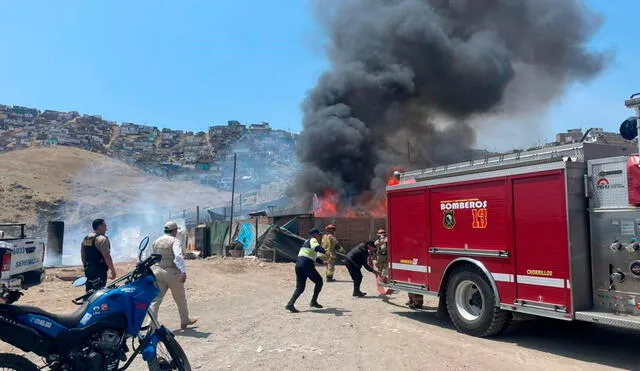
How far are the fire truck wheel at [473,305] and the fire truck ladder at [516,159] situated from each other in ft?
4.57

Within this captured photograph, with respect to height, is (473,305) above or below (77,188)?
below

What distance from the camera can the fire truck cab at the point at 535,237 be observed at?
5.35 meters

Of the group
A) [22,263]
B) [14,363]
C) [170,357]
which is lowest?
[170,357]

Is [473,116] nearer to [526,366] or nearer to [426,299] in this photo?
[426,299]

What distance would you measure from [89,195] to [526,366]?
50.6 metres

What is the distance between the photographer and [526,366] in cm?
528

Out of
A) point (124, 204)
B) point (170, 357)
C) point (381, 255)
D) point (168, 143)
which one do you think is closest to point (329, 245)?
point (381, 255)

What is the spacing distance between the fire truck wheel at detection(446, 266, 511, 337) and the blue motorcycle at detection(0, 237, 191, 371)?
4.03 m

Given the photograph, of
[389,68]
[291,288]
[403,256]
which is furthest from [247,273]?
[389,68]

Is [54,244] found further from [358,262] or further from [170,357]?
[170,357]

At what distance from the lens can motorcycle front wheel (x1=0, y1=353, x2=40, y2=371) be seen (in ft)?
11.6

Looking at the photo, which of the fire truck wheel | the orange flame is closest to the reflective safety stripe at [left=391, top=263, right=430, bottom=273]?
the fire truck wheel

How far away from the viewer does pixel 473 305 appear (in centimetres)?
697

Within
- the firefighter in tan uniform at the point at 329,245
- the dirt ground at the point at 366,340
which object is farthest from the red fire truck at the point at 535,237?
the firefighter in tan uniform at the point at 329,245
